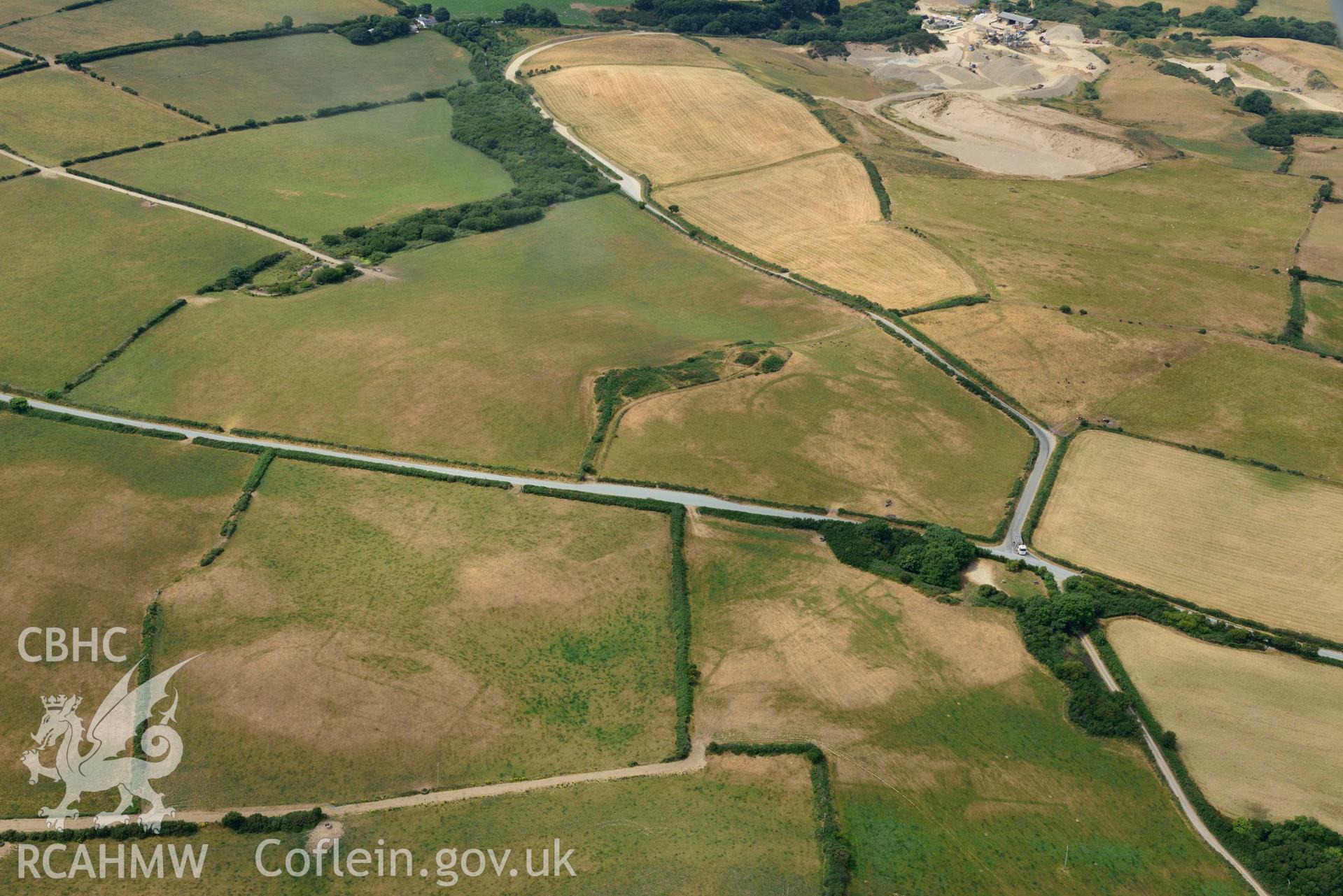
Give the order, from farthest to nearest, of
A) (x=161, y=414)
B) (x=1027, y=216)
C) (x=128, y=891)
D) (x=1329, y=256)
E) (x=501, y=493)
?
1. (x=1027, y=216)
2. (x=1329, y=256)
3. (x=161, y=414)
4. (x=501, y=493)
5. (x=128, y=891)

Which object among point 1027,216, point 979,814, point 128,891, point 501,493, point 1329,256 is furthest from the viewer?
point 1027,216

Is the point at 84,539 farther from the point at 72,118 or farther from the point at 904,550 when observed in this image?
the point at 72,118

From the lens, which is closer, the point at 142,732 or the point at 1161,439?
the point at 142,732

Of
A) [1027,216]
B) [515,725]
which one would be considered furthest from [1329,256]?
[515,725]

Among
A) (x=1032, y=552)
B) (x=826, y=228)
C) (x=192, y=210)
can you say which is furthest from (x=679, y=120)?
(x=1032, y=552)

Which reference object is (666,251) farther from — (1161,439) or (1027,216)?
(1161,439)

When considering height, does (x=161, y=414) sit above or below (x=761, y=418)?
below

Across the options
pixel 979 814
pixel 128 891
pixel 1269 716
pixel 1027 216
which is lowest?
pixel 128 891
